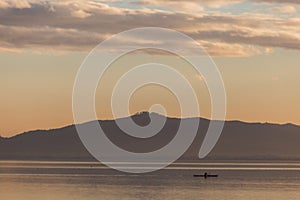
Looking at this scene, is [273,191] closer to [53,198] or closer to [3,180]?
[53,198]

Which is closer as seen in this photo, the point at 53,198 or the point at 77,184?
the point at 53,198

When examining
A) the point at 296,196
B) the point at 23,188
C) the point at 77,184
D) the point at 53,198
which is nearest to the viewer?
the point at 53,198

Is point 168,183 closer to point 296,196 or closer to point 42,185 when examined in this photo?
point 42,185

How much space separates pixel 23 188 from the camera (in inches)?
5610

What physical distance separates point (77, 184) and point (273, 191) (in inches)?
1203

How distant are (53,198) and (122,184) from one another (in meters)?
36.3

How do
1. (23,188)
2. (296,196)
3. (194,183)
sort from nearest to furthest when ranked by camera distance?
(296,196) < (23,188) < (194,183)

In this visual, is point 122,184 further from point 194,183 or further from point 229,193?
point 229,193

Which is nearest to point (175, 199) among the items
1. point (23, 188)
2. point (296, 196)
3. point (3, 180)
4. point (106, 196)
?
point (106, 196)

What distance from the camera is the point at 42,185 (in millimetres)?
150125

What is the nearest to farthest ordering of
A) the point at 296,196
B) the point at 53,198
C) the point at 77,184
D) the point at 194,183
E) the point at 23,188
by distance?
the point at 53,198 → the point at 296,196 → the point at 23,188 → the point at 77,184 → the point at 194,183

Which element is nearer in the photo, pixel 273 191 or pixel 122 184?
pixel 273 191

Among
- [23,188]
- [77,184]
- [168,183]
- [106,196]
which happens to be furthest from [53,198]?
[168,183]

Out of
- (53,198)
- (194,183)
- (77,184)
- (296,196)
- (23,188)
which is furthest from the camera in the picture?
(194,183)
